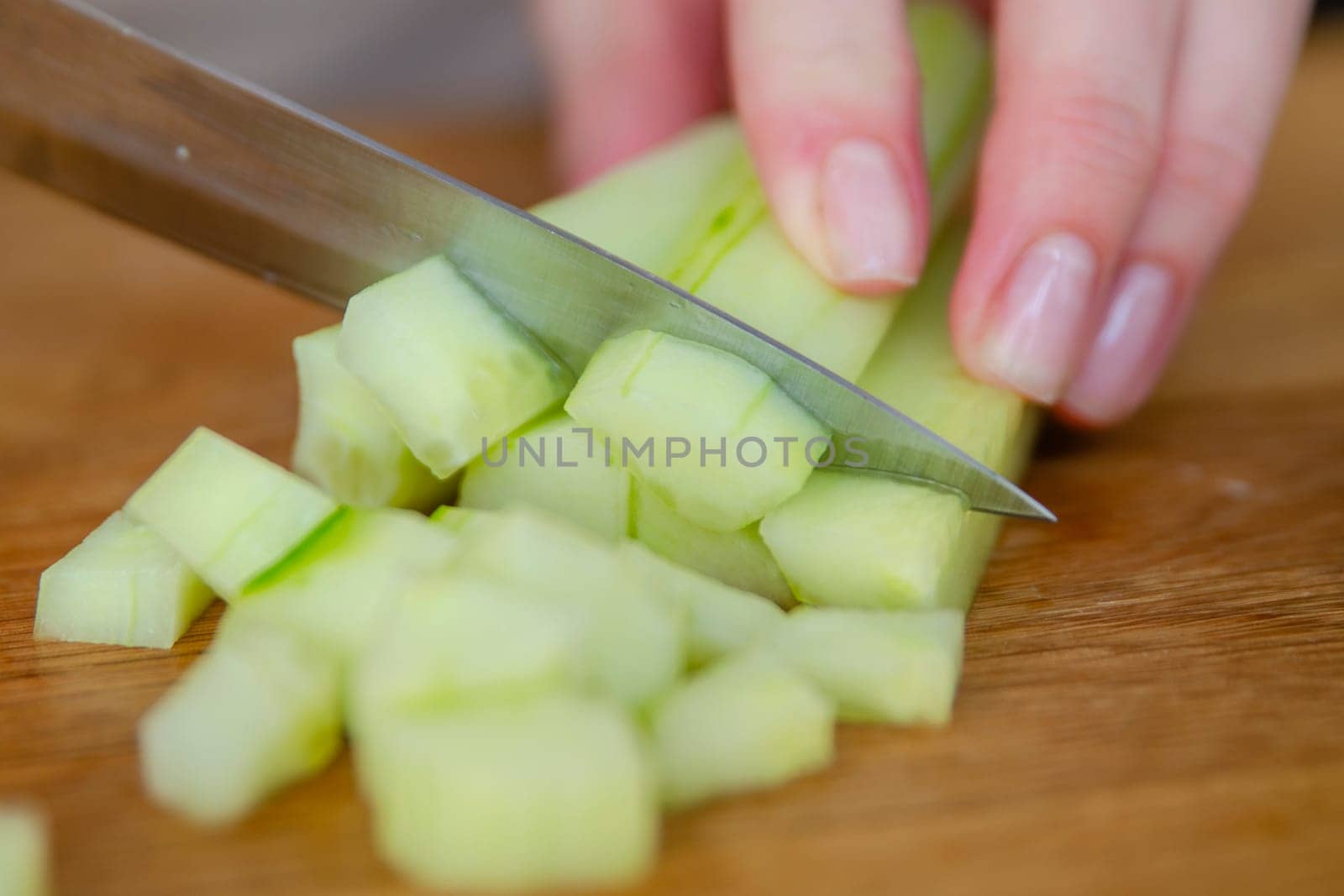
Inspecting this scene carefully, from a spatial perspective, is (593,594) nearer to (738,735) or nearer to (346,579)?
(738,735)

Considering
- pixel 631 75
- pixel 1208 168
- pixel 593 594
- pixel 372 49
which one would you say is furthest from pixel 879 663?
pixel 372 49

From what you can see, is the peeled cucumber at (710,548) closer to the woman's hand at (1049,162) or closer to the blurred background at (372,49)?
the woman's hand at (1049,162)

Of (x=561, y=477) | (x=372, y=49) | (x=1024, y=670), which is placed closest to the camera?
(x=1024, y=670)

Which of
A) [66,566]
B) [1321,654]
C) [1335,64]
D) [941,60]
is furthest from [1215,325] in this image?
[66,566]

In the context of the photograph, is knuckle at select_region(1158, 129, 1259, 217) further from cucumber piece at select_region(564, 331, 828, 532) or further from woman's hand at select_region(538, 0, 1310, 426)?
cucumber piece at select_region(564, 331, 828, 532)

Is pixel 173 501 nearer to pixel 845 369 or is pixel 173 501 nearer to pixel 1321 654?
pixel 845 369

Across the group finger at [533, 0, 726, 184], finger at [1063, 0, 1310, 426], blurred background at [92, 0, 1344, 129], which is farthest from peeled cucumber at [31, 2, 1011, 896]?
blurred background at [92, 0, 1344, 129]
